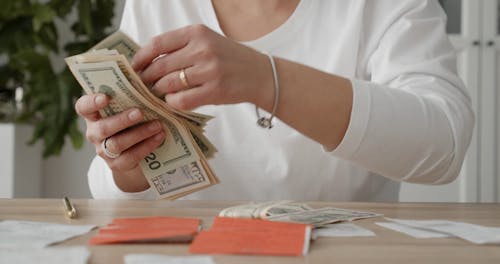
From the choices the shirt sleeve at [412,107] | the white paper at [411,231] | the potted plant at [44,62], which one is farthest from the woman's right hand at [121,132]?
the potted plant at [44,62]

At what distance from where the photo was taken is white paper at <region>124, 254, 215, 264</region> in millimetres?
731

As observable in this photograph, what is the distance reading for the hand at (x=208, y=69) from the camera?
102 centimetres

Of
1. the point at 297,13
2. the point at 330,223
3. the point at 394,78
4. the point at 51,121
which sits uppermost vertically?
the point at 297,13

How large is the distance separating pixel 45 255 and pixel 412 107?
2.21ft

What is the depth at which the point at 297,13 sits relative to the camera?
5.03 ft

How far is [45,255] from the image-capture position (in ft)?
2.49

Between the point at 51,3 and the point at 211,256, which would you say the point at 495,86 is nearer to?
the point at 51,3

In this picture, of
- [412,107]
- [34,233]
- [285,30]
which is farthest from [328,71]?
[34,233]

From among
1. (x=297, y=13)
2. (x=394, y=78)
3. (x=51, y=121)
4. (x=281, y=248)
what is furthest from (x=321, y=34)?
(x=51, y=121)

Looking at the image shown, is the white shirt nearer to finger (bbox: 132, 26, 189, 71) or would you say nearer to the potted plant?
finger (bbox: 132, 26, 189, 71)

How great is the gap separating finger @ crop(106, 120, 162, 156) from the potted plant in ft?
7.47

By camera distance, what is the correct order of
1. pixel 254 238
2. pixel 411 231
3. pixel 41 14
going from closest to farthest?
pixel 254 238
pixel 411 231
pixel 41 14

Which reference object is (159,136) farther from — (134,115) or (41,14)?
(41,14)

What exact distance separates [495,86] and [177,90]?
9.31 feet
